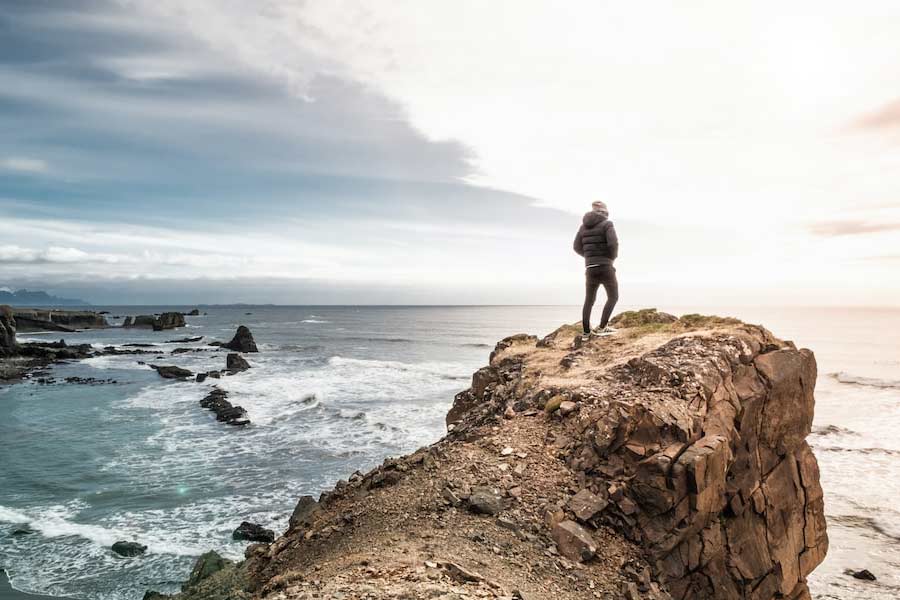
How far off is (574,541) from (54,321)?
138998 mm

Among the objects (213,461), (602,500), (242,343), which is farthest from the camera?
(242,343)

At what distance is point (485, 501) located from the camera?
6938mm

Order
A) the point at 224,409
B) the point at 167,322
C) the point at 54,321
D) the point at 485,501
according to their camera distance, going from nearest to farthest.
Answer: the point at 485,501 → the point at 224,409 → the point at 54,321 → the point at 167,322

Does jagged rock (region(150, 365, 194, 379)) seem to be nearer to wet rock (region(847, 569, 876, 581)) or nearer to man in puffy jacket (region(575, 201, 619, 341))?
man in puffy jacket (region(575, 201, 619, 341))

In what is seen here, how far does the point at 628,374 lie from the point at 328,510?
567 centimetres

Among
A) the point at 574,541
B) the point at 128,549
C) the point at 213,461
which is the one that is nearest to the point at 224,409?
the point at 213,461

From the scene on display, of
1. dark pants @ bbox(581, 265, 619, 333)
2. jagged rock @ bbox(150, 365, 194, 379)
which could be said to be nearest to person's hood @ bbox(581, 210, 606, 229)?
dark pants @ bbox(581, 265, 619, 333)

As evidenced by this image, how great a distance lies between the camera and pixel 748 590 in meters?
7.79

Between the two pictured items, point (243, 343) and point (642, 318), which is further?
point (243, 343)

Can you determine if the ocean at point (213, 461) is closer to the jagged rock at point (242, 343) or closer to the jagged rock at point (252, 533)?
the jagged rock at point (252, 533)

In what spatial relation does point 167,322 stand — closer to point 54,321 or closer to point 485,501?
point 54,321

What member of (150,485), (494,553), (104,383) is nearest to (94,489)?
(150,485)

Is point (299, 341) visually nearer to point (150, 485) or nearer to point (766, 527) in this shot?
point (150, 485)

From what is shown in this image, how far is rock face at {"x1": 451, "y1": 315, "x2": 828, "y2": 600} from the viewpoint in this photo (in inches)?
279
